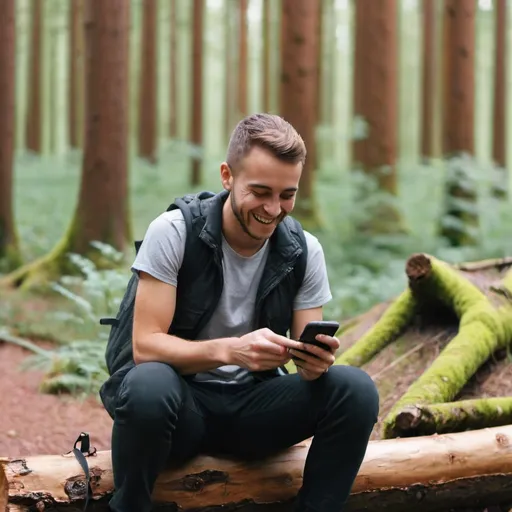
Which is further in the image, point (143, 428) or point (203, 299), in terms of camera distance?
point (203, 299)

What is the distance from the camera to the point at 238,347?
9.78 ft

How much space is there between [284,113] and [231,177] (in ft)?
26.8

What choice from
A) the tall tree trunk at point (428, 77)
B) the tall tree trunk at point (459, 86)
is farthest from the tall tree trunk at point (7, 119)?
the tall tree trunk at point (428, 77)

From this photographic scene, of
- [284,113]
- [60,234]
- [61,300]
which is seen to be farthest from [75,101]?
[61,300]

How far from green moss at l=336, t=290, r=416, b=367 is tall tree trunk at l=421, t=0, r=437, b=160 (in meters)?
15.6

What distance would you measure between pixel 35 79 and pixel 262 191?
21212 millimetres

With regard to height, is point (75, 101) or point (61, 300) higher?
point (75, 101)

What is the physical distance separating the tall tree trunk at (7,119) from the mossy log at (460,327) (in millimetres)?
6471

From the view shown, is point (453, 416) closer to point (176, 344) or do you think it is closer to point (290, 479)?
point (290, 479)

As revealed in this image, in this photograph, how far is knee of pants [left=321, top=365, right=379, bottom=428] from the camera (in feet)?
10.2

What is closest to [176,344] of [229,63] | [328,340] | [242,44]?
[328,340]

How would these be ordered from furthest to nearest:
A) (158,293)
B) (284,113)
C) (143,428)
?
1. (284,113)
2. (158,293)
3. (143,428)

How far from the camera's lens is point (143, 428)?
113 inches

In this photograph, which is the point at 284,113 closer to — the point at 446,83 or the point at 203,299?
the point at 446,83
